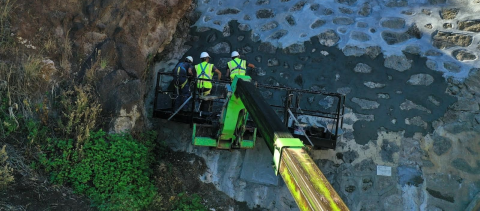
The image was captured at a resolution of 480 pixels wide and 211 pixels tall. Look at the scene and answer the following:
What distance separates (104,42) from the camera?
720cm

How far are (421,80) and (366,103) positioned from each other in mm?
966

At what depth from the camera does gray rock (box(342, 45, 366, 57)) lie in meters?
7.75

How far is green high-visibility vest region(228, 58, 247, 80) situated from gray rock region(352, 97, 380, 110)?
1892 millimetres

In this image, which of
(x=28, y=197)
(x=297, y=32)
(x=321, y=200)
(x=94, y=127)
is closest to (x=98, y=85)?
(x=94, y=127)

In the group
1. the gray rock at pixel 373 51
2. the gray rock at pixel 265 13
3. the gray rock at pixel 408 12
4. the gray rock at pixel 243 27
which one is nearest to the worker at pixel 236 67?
the gray rock at pixel 243 27

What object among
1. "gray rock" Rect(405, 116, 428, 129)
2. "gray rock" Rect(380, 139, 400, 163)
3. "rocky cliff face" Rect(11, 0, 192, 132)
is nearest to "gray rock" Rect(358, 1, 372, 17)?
"gray rock" Rect(405, 116, 428, 129)

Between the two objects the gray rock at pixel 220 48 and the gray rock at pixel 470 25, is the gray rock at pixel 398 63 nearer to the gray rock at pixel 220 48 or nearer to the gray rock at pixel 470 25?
the gray rock at pixel 470 25

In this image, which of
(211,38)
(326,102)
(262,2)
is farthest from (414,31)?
(211,38)

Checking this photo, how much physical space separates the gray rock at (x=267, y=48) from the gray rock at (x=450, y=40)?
2715 millimetres

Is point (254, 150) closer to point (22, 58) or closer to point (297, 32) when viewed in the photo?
point (297, 32)

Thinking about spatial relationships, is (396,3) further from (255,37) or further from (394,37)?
(255,37)

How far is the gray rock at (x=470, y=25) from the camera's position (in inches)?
297

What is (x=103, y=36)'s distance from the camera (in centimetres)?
727

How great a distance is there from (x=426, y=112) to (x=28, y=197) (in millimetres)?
5627
